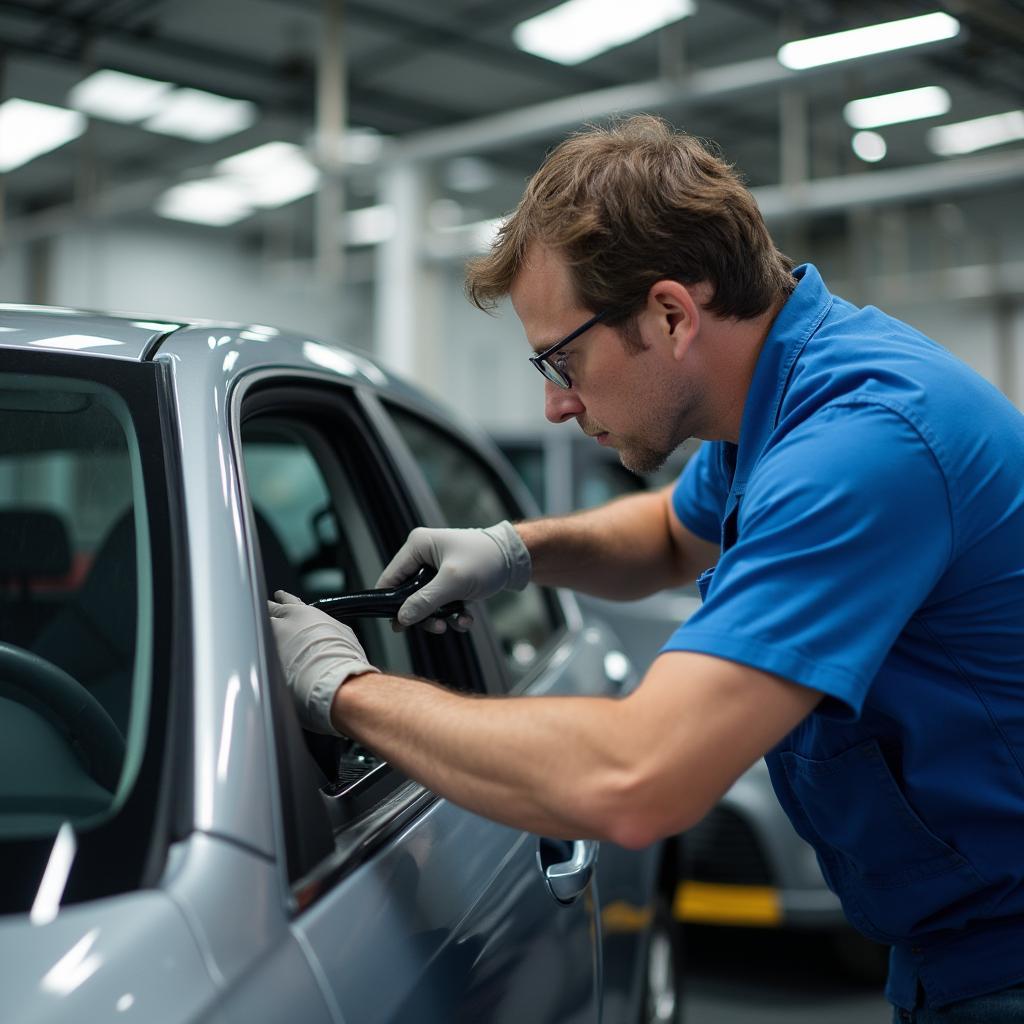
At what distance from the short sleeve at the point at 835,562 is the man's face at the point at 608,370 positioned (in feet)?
1.01

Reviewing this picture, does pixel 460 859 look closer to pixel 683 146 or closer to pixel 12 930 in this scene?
pixel 12 930

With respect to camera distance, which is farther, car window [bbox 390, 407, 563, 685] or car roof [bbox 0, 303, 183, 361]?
car window [bbox 390, 407, 563, 685]

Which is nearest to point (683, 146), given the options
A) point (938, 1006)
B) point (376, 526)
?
point (376, 526)

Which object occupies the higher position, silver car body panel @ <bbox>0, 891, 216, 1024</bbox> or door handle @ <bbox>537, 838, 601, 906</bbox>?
silver car body panel @ <bbox>0, 891, 216, 1024</bbox>

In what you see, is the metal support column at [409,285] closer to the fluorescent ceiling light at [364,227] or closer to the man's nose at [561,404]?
the fluorescent ceiling light at [364,227]

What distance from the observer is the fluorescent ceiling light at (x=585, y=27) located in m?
7.39

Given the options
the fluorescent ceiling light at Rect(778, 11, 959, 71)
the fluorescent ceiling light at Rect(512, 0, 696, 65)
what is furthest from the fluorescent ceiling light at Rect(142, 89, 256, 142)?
the fluorescent ceiling light at Rect(778, 11, 959, 71)

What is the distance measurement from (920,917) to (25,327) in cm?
121

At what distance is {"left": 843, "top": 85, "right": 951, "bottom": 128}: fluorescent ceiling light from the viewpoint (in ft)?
31.5

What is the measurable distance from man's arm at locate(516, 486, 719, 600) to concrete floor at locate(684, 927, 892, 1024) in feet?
5.78

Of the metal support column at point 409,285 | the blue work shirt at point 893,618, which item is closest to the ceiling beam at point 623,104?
the metal support column at point 409,285

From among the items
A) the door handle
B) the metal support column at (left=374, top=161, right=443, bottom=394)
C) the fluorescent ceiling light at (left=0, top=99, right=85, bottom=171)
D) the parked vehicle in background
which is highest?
the fluorescent ceiling light at (left=0, top=99, right=85, bottom=171)

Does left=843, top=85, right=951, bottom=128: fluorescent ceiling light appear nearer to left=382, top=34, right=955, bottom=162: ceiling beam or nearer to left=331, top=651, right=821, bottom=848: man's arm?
left=382, top=34, right=955, bottom=162: ceiling beam

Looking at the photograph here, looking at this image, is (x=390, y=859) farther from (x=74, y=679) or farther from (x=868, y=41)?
(x=868, y=41)
